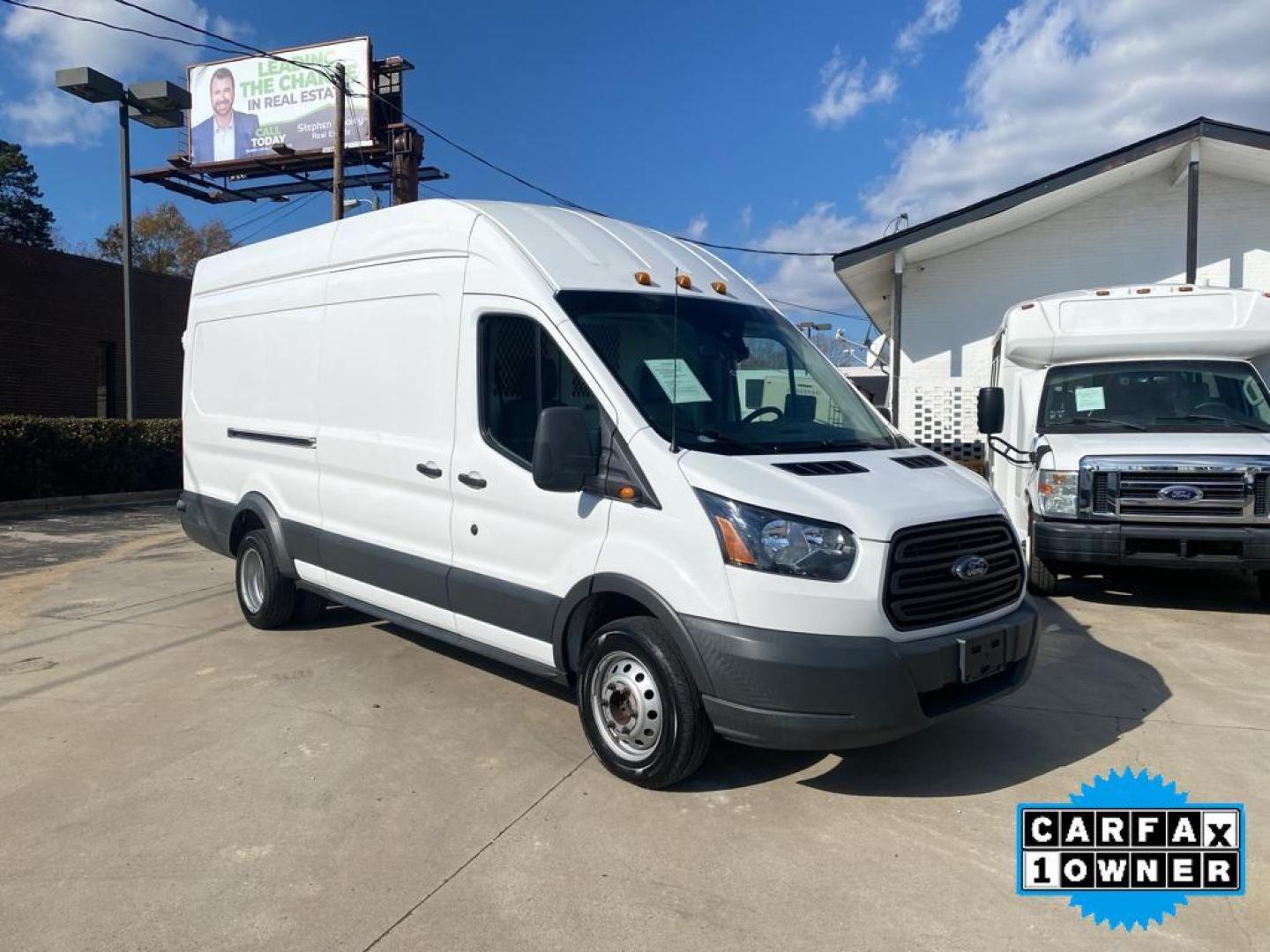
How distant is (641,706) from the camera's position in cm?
404

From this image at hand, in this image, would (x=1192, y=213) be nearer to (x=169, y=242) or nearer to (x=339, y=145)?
(x=339, y=145)

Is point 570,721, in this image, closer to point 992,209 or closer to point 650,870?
point 650,870

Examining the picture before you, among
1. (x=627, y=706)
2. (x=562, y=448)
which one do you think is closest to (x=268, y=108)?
(x=562, y=448)

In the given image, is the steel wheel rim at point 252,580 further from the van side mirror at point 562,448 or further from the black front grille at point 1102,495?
the black front grille at point 1102,495

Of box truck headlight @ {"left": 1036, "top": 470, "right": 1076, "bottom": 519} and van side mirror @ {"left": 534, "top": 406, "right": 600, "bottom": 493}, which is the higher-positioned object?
van side mirror @ {"left": 534, "top": 406, "right": 600, "bottom": 493}

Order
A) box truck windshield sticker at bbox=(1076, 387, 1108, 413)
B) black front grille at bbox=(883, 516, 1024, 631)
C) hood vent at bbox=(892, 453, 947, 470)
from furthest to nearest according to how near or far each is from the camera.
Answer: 1. box truck windshield sticker at bbox=(1076, 387, 1108, 413)
2. hood vent at bbox=(892, 453, 947, 470)
3. black front grille at bbox=(883, 516, 1024, 631)

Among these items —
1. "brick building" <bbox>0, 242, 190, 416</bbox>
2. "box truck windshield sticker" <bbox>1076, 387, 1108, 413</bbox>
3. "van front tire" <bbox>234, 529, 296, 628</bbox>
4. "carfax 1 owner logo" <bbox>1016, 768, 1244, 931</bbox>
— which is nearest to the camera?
"carfax 1 owner logo" <bbox>1016, 768, 1244, 931</bbox>

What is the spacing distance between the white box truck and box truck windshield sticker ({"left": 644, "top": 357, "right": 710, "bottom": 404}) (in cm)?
426

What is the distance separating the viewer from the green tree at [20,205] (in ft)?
162

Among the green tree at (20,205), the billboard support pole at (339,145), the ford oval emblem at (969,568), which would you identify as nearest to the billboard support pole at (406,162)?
the billboard support pole at (339,145)

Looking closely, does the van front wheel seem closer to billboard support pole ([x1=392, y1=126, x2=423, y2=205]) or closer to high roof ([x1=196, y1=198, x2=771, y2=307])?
high roof ([x1=196, y1=198, x2=771, y2=307])

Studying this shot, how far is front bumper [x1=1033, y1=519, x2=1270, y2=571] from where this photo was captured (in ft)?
22.9

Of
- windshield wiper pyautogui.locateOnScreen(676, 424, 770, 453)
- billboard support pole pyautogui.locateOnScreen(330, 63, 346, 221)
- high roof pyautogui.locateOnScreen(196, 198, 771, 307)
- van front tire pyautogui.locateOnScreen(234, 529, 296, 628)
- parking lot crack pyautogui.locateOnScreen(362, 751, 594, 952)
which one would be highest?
billboard support pole pyautogui.locateOnScreen(330, 63, 346, 221)

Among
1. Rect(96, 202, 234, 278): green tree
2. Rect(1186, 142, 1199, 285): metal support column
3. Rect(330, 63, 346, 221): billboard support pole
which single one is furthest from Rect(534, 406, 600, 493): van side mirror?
Rect(96, 202, 234, 278): green tree
